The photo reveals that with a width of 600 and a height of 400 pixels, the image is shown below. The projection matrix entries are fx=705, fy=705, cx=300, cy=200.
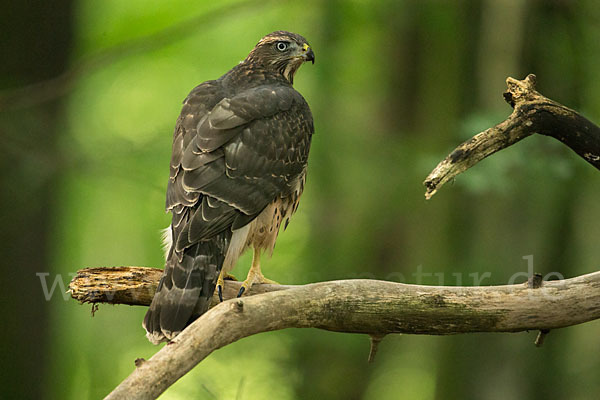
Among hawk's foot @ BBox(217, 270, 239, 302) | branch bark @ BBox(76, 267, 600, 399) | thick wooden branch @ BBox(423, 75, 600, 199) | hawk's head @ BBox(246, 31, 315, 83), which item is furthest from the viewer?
hawk's head @ BBox(246, 31, 315, 83)

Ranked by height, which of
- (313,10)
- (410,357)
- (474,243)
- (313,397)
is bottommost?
(313,397)

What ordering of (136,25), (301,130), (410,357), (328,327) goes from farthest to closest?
(410,357) → (136,25) → (301,130) → (328,327)

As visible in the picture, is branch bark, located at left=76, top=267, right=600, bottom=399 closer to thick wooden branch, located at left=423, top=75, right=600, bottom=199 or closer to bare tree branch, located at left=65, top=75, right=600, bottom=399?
bare tree branch, located at left=65, top=75, right=600, bottom=399

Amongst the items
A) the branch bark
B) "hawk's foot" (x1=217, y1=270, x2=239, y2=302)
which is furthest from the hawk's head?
the branch bark

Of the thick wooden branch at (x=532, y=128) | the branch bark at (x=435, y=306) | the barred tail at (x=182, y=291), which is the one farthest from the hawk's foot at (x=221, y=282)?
the thick wooden branch at (x=532, y=128)

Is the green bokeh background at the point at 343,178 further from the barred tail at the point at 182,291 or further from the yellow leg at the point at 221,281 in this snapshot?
the barred tail at the point at 182,291

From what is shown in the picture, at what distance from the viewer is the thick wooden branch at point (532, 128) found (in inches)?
138

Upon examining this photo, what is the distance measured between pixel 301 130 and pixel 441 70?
15.0 ft

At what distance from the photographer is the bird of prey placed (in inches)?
159

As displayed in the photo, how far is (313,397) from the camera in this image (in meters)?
9.30

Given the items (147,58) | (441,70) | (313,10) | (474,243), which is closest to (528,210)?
(474,243)

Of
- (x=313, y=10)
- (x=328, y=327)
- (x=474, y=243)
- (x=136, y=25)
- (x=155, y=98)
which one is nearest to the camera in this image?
(x=328, y=327)

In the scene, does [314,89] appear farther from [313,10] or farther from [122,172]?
[122,172]

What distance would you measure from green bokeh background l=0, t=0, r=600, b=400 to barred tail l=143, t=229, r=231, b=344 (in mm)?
2477
